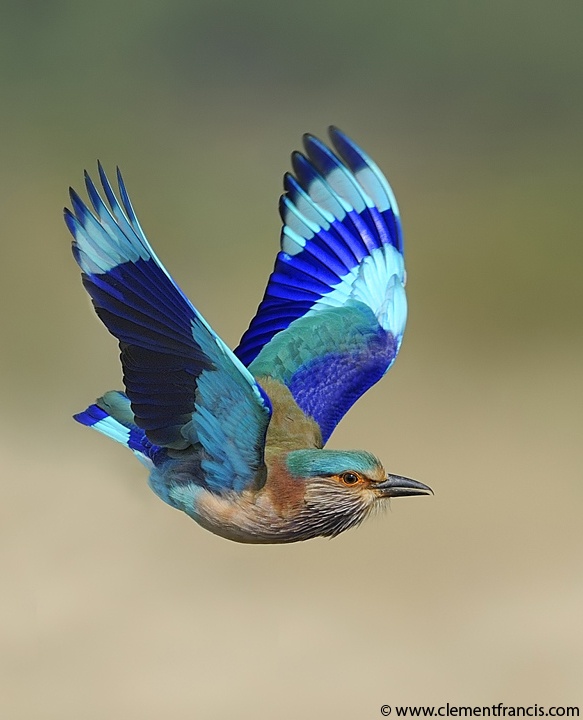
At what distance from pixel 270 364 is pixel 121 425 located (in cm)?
35

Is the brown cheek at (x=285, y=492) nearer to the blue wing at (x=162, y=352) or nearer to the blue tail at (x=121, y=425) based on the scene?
the blue wing at (x=162, y=352)

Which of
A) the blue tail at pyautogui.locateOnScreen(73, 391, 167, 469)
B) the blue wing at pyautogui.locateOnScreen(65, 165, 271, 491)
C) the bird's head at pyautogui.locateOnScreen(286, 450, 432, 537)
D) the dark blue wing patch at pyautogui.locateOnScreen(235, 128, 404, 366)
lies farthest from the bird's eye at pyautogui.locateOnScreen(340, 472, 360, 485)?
the dark blue wing patch at pyautogui.locateOnScreen(235, 128, 404, 366)

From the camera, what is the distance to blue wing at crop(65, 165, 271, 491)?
241cm

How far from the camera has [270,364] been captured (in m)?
3.04

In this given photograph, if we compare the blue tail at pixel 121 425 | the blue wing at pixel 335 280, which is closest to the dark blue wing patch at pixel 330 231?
the blue wing at pixel 335 280

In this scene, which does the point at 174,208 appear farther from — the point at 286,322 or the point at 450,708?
the point at 286,322

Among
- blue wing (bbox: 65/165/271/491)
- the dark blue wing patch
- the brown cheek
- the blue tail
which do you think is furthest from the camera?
the dark blue wing patch

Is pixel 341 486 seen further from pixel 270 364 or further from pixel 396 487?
pixel 270 364

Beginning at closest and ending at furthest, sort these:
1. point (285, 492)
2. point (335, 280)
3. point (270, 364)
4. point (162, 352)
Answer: point (162, 352)
point (285, 492)
point (270, 364)
point (335, 280)

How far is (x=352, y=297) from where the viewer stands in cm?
328

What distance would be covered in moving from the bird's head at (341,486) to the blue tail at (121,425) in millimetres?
312

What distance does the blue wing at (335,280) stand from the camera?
10.2 feet

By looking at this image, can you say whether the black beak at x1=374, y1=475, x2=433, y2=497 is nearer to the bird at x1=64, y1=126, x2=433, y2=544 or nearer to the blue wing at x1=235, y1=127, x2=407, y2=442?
the bird at x1=64, y1=126, x2=433, y2=544

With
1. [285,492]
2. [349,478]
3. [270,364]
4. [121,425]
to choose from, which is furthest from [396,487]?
[121,425]
